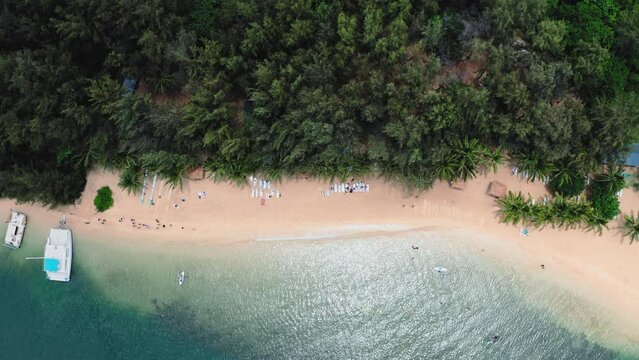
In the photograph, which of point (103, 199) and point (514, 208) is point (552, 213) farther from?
point (103, 199)

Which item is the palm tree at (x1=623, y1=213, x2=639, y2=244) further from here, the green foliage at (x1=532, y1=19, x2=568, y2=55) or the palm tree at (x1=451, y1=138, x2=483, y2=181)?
the green foliage at (x1=532, y1=19, x2=568, y2=55)

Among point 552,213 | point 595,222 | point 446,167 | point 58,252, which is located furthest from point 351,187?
point 58,252

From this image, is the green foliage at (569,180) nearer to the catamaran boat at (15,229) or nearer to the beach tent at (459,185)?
the beach tent at (459,185)

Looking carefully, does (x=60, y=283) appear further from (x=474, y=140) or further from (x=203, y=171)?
(x=474, y=140)

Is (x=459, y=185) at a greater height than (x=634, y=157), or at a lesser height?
lesser

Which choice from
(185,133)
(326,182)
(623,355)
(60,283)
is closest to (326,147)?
(326,182)

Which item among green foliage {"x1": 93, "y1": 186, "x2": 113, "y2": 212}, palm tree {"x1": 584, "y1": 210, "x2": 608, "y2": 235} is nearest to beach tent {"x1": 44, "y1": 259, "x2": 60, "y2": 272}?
green foliage {"x1": 93, "y1": 186, "x2": 113, "y2": 212}
